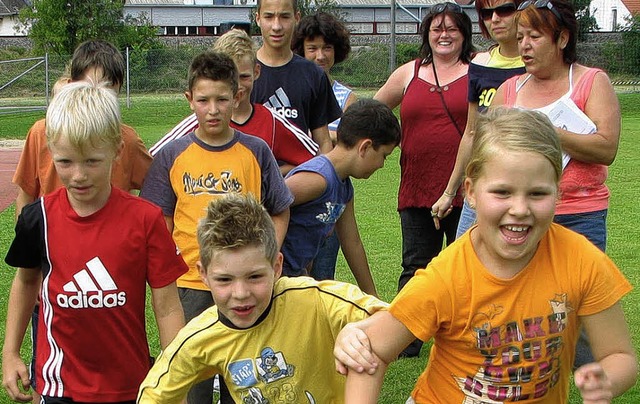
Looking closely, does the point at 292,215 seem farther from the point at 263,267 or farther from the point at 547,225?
the point at 547,225

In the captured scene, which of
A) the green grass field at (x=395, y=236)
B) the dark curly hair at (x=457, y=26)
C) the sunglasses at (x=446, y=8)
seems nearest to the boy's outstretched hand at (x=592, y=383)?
the green grass field at (x=395, y=236)

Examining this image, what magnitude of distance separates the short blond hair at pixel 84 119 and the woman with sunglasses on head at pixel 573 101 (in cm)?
199

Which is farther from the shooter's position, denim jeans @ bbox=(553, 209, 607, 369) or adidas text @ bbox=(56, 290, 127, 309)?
denim jeans @ bbox=(553, 209, 607, 369)

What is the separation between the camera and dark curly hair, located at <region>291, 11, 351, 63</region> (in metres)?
6.71

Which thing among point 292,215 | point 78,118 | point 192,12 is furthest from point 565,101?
point 192,12

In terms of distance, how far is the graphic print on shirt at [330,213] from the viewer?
4875 millimetres

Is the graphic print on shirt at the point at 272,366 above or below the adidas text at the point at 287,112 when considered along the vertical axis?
below

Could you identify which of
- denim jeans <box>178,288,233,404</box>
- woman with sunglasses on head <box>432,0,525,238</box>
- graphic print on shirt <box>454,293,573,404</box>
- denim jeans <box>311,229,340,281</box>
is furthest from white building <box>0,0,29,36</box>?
graphic print on shirt <box>454,293,573,404</box>

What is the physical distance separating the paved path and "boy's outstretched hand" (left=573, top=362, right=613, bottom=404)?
11722mm

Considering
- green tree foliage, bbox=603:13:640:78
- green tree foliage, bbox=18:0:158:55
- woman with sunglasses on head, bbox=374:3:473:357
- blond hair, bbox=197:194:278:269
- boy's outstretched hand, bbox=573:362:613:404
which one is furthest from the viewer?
green tree foliage, bbox=603:13:640:78

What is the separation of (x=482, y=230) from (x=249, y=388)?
1113 mm

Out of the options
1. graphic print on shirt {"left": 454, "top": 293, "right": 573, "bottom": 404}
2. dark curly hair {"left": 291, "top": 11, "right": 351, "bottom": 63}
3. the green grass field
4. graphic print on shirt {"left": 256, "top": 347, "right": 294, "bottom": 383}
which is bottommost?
the green grass field

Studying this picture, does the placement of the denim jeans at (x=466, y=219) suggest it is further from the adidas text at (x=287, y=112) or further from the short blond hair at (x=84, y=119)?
the short blond hair at (x=84, y=119)

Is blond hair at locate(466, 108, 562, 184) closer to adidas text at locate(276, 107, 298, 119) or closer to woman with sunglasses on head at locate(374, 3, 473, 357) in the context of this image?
adidas text at locate(276, 107, 298, 119)
